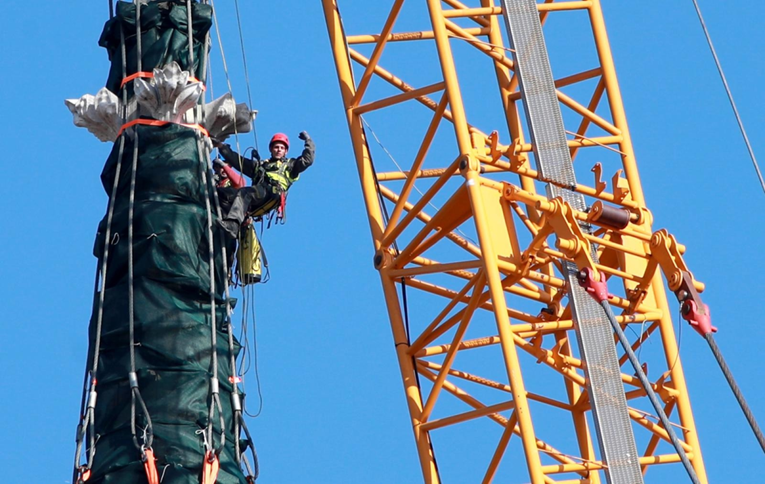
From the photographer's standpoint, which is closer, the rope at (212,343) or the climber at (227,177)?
the rope at (212,343)

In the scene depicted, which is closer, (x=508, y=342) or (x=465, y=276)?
(x=508, y=342)

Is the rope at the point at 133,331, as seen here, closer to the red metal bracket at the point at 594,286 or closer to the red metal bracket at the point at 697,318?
the red metal bracket at the point at 594,286

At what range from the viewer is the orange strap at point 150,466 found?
30141 millimetres

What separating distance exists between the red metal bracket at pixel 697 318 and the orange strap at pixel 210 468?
895 cm

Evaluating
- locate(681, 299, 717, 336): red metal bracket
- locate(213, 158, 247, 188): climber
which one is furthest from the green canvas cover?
locate(681, 299, 717, 336): red metal bracket

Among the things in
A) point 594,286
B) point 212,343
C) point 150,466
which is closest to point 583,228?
point 594,286

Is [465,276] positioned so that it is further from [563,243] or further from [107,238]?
[107,238]

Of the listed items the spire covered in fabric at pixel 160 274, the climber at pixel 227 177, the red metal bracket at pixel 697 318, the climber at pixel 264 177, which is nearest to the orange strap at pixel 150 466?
the spire covered in fabric at pixel 160 274

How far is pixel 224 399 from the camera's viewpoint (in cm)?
3186

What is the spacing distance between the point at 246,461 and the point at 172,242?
3.85m

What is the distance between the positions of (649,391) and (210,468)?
7.79m

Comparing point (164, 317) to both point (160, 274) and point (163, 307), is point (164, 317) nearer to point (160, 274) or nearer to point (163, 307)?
point (163, 307)

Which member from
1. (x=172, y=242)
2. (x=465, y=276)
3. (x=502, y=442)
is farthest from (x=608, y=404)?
(x=172, y=242)

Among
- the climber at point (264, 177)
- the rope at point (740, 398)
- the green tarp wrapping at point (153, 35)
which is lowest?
the rope at point (740, 398)
